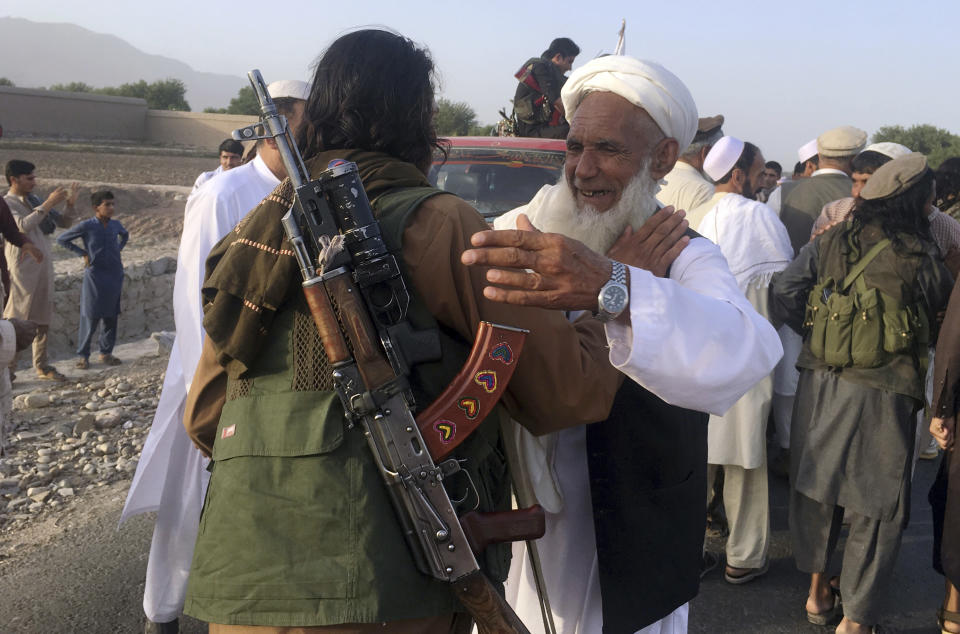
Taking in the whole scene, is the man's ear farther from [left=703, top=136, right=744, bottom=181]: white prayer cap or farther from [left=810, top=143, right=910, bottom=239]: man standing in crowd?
[left=810, top=143, right=910, bottom=239]: man standing in crowd

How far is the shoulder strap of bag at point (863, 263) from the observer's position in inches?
132

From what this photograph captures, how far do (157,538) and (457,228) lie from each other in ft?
7.25

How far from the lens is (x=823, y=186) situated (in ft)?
17.9

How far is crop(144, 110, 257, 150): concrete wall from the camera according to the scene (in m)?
38.4

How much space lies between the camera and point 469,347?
155 centimetres

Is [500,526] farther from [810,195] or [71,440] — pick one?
[71,440]

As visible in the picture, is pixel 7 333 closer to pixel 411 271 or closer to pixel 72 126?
pixel 411 271

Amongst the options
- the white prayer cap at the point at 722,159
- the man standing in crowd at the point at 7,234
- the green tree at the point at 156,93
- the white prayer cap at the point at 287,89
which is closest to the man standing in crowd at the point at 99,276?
the man standing in crowd at the point at 7,234

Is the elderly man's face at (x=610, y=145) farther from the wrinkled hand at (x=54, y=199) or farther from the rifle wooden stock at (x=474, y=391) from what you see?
the wrinkled hand at (x=54, y=199)

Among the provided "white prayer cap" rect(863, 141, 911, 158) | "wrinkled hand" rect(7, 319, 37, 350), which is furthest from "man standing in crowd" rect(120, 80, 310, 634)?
"white prayer cap" rect(863, 141, 911, 158)

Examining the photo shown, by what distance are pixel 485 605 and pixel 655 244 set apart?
3.15 feet

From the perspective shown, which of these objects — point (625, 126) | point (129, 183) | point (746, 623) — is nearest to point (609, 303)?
point (625, 126)

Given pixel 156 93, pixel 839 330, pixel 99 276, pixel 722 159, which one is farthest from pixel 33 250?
pixel 156 93

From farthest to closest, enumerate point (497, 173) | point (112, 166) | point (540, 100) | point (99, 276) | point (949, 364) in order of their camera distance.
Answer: point (112, 166) < point (99, 276) < point (540, 100) < point (497, 173) < point (949, 364)
